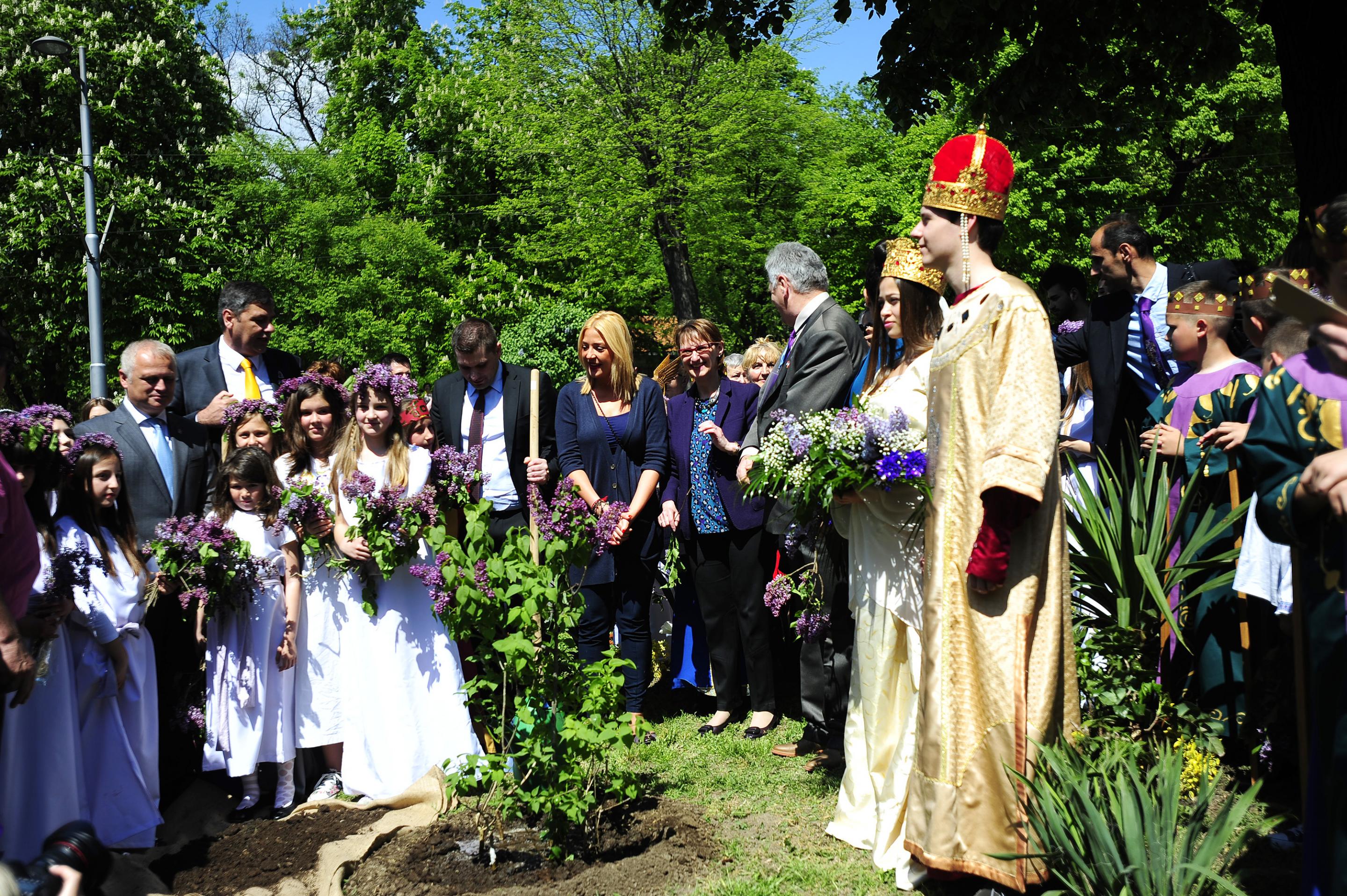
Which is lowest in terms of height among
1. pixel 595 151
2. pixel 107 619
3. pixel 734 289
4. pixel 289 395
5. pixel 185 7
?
pixel 107 619

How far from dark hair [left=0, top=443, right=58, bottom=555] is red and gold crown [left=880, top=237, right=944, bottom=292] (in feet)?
12.0

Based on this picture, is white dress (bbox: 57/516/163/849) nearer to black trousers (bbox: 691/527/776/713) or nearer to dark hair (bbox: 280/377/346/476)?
dark hair (bbox: 280/377/346/476)

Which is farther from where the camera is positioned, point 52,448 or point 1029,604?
point 52,448

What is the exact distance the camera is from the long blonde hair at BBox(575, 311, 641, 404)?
6.44 m

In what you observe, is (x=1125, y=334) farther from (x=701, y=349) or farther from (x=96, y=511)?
(x=96, y=511)

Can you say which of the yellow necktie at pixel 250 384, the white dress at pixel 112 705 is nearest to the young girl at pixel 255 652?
the white dress at pixel 112 705

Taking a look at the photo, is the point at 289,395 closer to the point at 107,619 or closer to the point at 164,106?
the point at 107,619

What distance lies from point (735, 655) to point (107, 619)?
3429 mm

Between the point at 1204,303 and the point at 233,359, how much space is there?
537cm

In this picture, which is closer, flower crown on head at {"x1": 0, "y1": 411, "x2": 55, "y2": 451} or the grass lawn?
the grass lawn

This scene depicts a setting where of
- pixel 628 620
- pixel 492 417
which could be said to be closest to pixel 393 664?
pixel 628 620

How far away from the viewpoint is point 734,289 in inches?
1147

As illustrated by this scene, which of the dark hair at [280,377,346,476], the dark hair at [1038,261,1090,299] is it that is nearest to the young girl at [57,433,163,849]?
the dark hair at [280,377,346,476]

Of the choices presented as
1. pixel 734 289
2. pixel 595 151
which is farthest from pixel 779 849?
pixel 734 289
